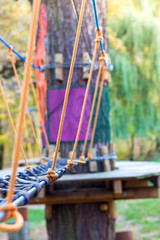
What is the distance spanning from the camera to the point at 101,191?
8.84 feet

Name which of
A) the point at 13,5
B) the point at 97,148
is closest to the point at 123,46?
the point at 13,5

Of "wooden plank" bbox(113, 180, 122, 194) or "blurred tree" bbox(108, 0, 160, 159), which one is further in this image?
"blurred tree" bbox(108, 0, 160, 159)

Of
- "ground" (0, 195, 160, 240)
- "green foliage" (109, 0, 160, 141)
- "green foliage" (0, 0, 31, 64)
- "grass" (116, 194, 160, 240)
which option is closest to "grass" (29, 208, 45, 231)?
"ground" (0, 195, 160, 240)

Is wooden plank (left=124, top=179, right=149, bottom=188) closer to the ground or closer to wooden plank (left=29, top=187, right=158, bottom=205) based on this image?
wooden plank (left=29, top=187, right=158, bottom=205)

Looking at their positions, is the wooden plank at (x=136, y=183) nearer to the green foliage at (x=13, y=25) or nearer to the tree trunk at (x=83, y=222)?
the tree trunk at (x=83, y=222)

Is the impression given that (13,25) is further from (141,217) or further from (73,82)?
(141,217)

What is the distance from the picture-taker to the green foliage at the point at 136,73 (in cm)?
629

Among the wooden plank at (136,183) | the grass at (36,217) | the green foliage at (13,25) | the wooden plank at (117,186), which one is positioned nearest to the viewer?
the wooden plank at (117,186)

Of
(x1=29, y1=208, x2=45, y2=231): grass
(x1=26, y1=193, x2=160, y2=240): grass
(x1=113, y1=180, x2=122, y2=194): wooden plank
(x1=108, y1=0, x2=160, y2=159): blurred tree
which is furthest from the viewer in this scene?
(x1=29, y1=208, x2=45, y2=231): grass

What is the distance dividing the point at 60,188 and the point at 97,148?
0.47 meters

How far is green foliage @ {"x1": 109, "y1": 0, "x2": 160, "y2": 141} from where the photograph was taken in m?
6.29

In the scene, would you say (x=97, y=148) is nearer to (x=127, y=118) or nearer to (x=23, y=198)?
(x=23, y=198)

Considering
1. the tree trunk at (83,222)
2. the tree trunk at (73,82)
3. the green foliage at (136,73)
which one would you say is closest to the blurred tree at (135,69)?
the green foliage at (136,73)

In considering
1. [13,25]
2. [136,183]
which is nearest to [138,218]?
[136,183]
